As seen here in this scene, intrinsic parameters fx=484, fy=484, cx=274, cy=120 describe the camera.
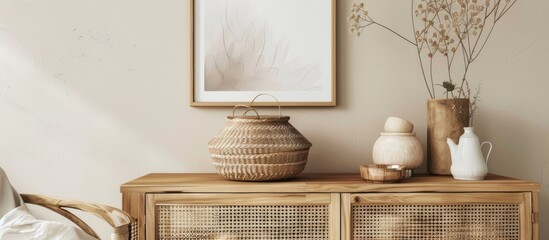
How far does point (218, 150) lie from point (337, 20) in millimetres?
858

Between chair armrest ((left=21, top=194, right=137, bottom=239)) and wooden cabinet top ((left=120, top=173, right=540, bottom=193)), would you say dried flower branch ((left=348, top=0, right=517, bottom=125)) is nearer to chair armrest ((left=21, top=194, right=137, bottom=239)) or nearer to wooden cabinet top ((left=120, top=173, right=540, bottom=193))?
wooden cabinet top ((left=120, top=173, right=540, bottom=193))

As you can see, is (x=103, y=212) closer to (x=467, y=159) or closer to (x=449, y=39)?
(x=467, y=159)

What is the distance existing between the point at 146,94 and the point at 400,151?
1170 millimetres

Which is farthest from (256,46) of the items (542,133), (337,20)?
(542,133)

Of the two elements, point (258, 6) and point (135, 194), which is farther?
point (258, 6)

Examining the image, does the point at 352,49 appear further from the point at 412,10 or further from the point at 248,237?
the point at 248,237

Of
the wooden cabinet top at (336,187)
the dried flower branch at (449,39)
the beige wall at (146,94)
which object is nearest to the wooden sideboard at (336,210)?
the wooden cabinet top at (336,187)

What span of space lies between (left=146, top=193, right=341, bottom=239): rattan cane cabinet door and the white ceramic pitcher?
1.66 feet

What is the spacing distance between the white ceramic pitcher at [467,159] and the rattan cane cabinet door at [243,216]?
0.50m

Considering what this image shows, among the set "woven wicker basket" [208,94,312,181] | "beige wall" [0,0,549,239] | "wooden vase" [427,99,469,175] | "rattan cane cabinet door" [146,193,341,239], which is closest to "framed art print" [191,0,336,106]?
"beige wall" [0,0,549,239]

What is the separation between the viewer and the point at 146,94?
2.25 m

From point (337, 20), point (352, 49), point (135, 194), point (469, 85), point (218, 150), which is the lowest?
point (135, 194)

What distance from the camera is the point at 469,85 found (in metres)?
2.24

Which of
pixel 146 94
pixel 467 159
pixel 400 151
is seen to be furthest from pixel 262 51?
pixel 467 159
